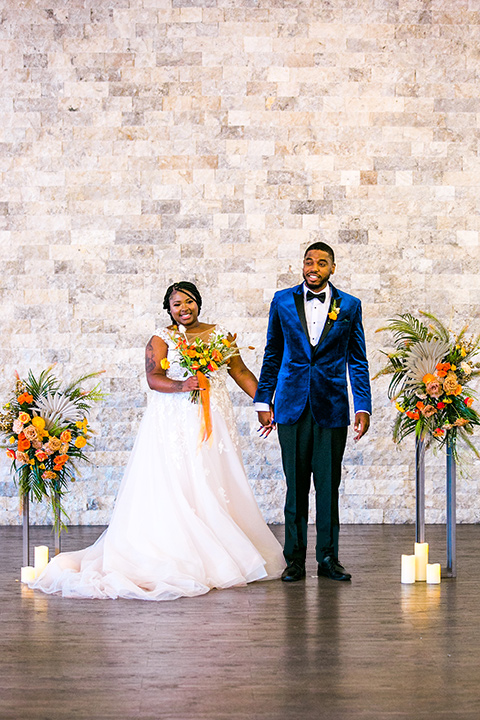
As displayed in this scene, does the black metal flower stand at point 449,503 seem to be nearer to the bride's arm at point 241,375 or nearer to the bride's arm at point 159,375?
the bride's arm at point 241,375

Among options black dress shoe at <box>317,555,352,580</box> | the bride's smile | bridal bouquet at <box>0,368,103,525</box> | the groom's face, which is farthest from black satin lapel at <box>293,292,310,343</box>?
bridal bouquet at <box>0,368,103,525</box>

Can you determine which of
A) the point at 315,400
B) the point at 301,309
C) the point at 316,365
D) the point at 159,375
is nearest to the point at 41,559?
the point at 159,375

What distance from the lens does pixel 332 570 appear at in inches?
195

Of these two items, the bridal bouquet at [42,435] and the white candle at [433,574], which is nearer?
the white candle at [433,574]

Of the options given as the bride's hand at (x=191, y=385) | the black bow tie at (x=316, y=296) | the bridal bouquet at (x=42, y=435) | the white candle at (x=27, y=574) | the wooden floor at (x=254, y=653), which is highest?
the black bow tie at (x=316, y=296)

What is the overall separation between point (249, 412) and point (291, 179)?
2010 millimetres

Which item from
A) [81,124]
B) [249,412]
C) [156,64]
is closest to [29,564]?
[249,412]

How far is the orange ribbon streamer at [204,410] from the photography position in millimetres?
5016

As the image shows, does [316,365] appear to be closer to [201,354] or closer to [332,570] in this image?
[201,354]

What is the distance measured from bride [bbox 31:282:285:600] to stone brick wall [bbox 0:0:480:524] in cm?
185

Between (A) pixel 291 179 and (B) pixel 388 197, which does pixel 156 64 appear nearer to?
(A) pixel 291 179

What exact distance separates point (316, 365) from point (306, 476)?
67 cm

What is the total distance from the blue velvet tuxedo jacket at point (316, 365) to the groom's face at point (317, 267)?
0.13m

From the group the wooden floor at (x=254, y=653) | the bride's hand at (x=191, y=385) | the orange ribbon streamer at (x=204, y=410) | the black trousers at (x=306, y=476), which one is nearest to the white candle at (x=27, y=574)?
the wooden floor at (x=254, y=653)
